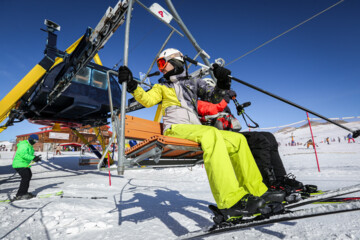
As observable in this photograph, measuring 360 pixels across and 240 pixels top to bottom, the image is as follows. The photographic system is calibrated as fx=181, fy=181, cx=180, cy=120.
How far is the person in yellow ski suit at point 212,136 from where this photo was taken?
4.92 ft

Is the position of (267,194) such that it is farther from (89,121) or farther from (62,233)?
(89,121)

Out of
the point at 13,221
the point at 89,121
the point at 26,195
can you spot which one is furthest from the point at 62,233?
the point at 89,121

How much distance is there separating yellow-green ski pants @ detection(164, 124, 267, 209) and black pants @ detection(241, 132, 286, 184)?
0.26m

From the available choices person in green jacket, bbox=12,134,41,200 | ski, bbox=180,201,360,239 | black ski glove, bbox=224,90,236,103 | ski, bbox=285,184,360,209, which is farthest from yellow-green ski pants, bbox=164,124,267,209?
person in green jacket, bbox=12,134,41,200

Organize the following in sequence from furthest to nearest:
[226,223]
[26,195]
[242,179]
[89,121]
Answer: [89,121] < [26,195] < [242,179] < [226,223]

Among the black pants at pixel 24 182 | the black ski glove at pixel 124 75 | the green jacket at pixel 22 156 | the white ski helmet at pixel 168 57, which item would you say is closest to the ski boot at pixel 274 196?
the black ski glove at pixel 124 75

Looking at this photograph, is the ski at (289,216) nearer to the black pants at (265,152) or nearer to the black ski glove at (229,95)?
the black pants at (265,152)

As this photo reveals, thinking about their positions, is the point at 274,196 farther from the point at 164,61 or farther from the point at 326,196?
the point at 164,61

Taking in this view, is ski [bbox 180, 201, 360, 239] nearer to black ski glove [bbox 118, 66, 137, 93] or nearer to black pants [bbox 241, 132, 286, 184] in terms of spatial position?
black pants [bbox 241, 132, 286, 184]

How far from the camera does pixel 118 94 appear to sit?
836 centimetres

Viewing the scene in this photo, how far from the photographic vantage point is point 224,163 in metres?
1.60

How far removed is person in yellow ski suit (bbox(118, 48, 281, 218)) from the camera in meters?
1.50

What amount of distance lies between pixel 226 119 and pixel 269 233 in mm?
1455

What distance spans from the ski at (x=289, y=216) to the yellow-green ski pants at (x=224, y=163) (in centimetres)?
16
